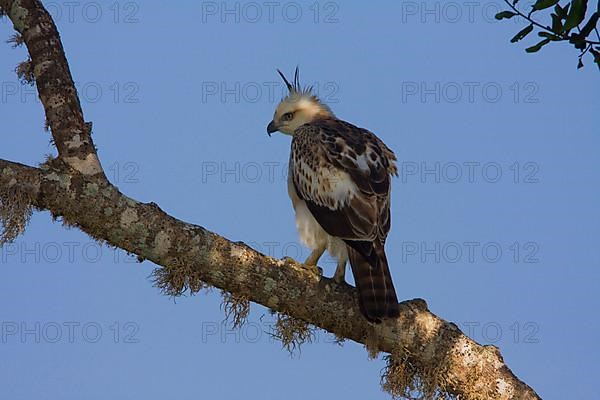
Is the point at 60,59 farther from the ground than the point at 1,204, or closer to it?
farther from the ground

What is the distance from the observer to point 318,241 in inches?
272

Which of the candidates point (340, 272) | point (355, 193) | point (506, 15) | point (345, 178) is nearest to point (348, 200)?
point (355, 193)

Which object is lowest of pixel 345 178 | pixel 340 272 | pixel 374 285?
pixel 374 285

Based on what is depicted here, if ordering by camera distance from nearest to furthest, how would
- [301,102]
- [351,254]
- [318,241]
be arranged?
[351,254] < [318,241] < [301,102]

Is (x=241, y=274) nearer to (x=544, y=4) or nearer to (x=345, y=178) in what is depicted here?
(x=345, y=178)

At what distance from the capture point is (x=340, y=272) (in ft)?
21.1

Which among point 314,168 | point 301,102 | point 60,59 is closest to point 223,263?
point 314,168

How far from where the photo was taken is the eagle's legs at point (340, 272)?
622 cm

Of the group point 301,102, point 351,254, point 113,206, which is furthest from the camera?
point 301,102

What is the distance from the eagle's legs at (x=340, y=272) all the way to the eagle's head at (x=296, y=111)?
2069 mm

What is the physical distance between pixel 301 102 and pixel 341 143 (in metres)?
1.54

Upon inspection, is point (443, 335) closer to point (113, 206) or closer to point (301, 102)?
point (113, 206)

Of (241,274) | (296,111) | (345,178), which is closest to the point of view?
(241,274)

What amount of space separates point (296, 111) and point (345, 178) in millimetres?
1867
